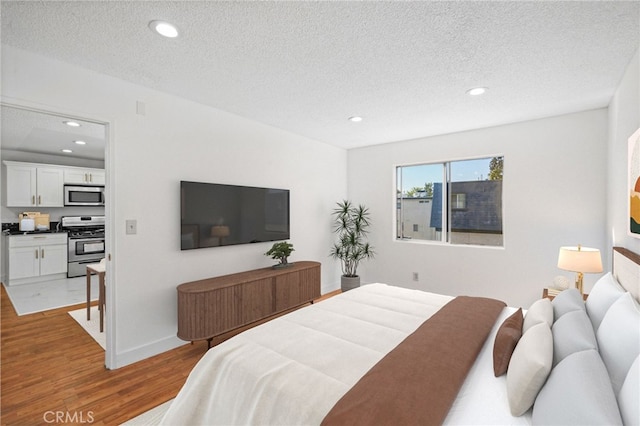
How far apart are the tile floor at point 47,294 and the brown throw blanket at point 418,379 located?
4796 millimetres

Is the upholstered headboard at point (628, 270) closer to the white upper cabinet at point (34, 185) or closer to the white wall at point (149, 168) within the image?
the white wall at point (149, 168)

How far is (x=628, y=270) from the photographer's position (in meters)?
1.86

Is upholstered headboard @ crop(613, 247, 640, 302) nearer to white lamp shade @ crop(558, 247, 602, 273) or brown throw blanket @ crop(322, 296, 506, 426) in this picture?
white lamp shade @ crop(558, 247, 602, 273)

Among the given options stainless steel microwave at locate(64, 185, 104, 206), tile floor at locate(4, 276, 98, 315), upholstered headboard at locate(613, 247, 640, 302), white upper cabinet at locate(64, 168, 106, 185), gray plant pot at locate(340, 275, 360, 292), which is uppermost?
white upper cabinet at locate(64, 168, 106, 185)

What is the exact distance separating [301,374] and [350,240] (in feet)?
11.8

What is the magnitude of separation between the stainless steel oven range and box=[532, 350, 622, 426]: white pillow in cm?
727

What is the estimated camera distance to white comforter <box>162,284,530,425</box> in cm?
121

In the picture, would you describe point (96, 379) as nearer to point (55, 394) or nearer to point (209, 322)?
point (55, 394)

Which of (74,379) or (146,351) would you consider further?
(146,351)

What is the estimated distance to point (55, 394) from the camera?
7.15 feet

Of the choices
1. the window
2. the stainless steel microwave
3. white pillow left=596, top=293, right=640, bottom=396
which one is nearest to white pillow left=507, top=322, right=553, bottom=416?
white pillow left=596, top=293, right=640, bottom=396

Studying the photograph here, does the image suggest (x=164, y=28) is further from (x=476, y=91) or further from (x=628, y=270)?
(x=628, y=270)

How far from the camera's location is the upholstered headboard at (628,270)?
1.69 m

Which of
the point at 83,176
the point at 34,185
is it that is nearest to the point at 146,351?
the point at 34,185
